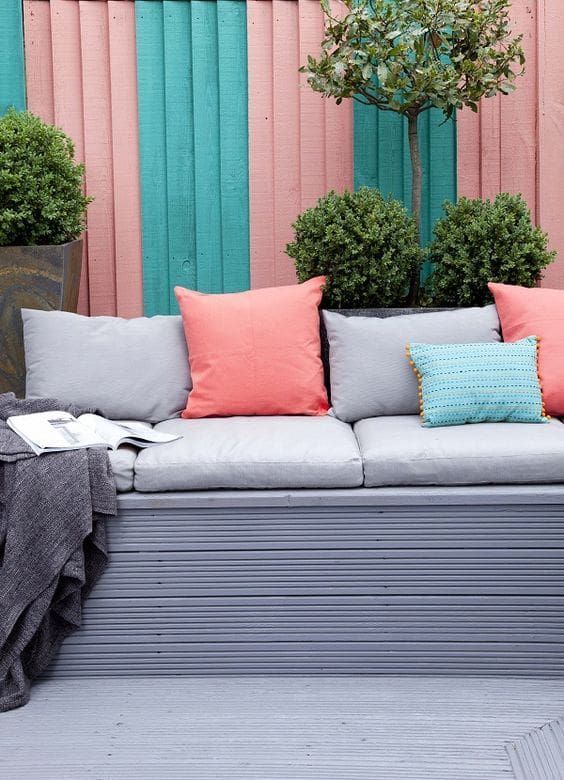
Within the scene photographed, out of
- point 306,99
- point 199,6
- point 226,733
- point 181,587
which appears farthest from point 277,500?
point 199,6

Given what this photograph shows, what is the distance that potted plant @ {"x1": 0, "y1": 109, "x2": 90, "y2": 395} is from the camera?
3922mm

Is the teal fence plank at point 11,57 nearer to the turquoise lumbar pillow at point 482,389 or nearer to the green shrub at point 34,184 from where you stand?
the green shrub at point 34,184

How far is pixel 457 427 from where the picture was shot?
3.34 metres

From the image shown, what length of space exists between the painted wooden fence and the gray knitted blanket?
1803 mm

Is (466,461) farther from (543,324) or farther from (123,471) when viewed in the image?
(123,471)

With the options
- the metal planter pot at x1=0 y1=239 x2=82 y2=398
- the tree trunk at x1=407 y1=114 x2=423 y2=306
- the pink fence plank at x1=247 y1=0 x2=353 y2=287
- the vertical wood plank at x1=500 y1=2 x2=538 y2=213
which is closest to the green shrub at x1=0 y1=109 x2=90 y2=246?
the metal planter pot at x1=0 y1=239 x2=82 y2=398

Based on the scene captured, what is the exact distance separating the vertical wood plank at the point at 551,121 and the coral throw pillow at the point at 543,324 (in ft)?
3.16

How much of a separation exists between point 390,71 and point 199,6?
1070 mm

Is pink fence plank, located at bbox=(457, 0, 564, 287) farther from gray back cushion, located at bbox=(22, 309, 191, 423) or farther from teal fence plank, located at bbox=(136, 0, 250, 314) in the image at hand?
gray back cushion, located at bbox=(22, 309, 191, 423)

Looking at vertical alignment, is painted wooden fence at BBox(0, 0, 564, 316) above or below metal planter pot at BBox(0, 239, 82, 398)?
above

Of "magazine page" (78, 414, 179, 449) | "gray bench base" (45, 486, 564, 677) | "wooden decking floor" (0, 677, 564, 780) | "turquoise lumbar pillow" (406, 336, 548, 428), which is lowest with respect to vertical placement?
"wooden decking floor" (0, 677, 564, 780)

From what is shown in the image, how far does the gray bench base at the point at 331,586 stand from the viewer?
2986mm

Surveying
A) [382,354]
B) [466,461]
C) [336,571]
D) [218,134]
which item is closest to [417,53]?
[218,134]

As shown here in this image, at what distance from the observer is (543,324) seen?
142 inches
